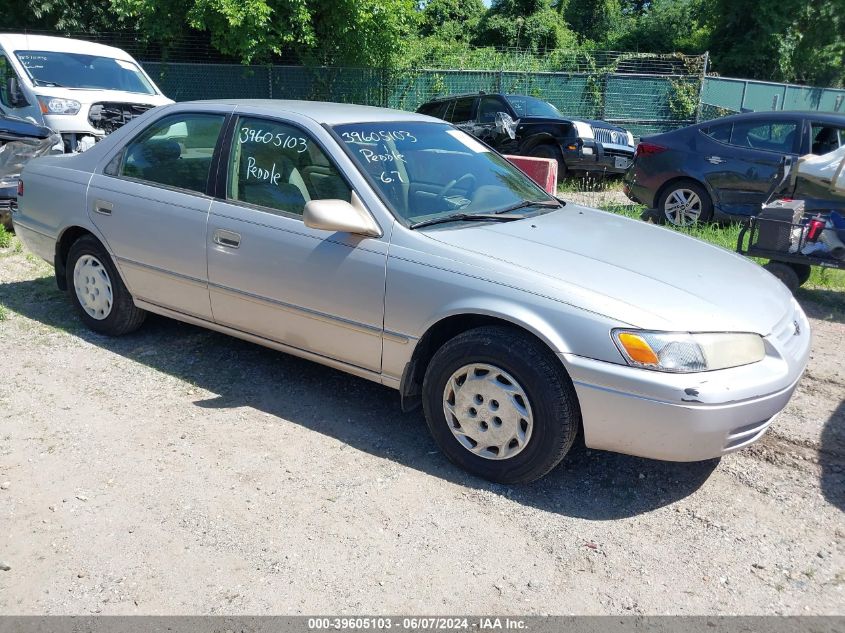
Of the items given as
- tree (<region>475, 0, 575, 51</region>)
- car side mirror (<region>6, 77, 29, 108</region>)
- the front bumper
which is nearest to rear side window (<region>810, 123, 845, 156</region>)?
the front bumper

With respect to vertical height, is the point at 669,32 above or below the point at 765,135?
above

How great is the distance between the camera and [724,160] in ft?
29.6

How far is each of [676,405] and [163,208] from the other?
323 centimetres

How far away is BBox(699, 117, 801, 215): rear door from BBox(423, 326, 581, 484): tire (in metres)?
6.37

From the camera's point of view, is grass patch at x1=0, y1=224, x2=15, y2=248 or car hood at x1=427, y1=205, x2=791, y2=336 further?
grass patch at x1=0, y1=224, x2=15, y2=248

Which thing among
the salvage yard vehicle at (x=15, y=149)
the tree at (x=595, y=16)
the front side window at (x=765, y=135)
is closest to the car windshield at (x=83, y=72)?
the salvage yard vehicle at (x=15, y=149)

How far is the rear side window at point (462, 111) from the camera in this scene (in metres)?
14.3

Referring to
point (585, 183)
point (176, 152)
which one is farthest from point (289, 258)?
point (585, 183)

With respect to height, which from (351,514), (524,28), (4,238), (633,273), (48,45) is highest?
(524,28)

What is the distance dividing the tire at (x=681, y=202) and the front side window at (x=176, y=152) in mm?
6344

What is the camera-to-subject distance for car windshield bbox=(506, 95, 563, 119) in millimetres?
13797

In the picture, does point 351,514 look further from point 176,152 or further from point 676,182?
point 676,182

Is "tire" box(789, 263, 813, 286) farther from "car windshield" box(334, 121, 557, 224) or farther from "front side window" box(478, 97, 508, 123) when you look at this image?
"front side window" box(478, 97, 508, 123)

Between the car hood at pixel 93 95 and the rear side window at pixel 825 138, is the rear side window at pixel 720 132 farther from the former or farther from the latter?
the car hood at pixel 93 95
